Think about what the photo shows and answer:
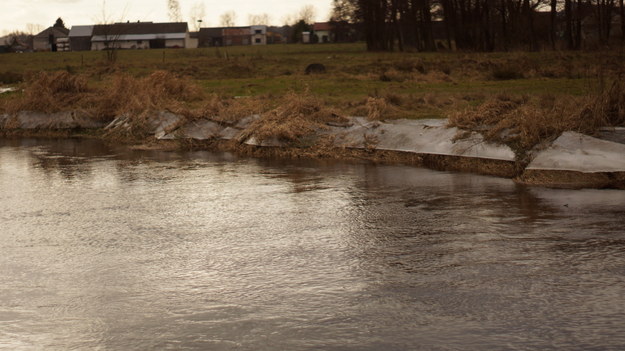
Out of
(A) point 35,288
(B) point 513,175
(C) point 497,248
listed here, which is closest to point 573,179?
(B) point 513,175

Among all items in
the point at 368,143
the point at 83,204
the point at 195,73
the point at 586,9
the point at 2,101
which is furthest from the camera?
the point at 586,9

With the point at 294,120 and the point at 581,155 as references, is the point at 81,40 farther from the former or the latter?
the point at 581,155

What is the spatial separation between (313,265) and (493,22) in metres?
53.8

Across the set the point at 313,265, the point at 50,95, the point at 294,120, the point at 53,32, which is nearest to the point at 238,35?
the point at 53,32

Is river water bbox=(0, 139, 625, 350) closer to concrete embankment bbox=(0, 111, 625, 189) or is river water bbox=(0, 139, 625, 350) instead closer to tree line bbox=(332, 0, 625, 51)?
concrete embankment bbox=(0, 111, 625, 189)

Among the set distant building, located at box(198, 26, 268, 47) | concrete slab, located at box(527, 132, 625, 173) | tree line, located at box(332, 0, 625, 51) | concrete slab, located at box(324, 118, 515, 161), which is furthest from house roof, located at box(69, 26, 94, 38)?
concrete slab, located at box(527, 132, 625, 173)

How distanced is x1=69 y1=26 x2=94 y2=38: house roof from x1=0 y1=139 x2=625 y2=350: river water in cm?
12130

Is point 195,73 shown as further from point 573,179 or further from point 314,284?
point 314,284

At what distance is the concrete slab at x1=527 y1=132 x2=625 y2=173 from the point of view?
10.8 m

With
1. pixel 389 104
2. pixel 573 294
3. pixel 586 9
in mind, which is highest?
pixel 586 9

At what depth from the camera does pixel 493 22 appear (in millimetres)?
57281

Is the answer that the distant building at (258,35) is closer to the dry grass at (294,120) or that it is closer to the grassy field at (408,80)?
the grassy field at (408,80)

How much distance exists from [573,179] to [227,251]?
19.3 feet

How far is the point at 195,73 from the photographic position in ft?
122
